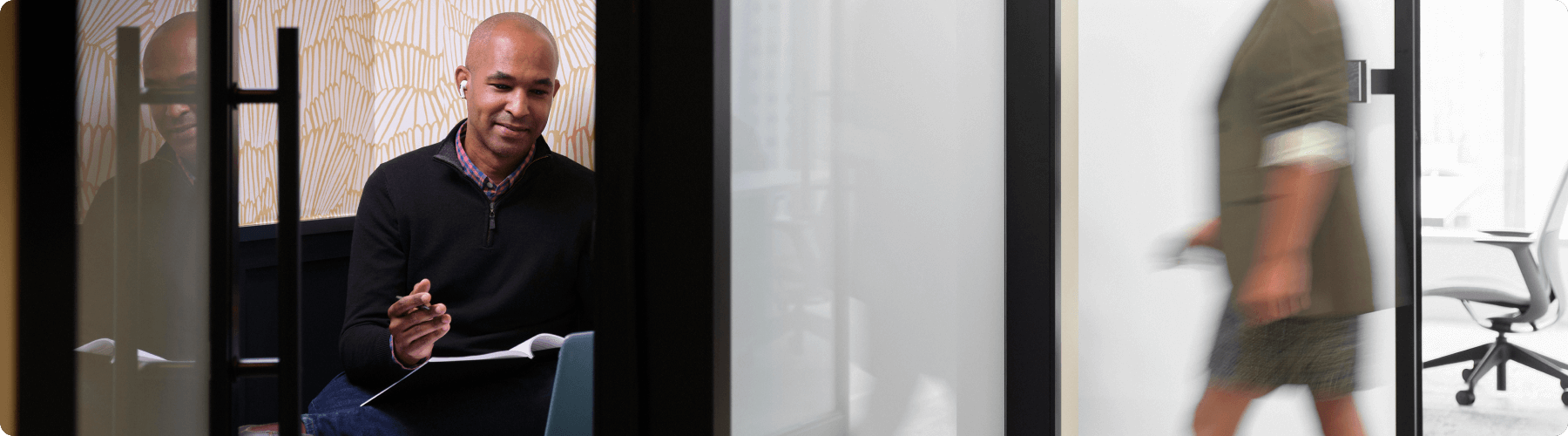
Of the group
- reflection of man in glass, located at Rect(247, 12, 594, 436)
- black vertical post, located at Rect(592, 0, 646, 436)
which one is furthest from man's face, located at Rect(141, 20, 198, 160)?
reflection of man in glass, located at Rect(247, 12, 594, 436)

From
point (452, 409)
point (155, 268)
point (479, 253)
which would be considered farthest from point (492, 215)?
point (155, 268)

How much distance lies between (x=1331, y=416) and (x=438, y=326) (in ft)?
6.96

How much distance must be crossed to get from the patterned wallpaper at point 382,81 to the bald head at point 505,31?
15 cm

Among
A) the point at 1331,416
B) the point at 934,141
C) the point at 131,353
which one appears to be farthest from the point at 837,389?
the point at 1331,416

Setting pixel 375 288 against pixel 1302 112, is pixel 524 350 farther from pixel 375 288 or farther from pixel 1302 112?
pixel 1302 112

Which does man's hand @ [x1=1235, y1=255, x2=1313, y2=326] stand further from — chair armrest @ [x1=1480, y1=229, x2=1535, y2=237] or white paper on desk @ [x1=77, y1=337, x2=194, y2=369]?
white paper on desk @ [x1=77, y1=337, x2=194, y2=369]

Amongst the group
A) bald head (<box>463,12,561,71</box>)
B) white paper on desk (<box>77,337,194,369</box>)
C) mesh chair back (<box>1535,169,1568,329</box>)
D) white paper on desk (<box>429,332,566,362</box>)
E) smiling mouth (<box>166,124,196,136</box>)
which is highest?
bald head (<box>463,12,561,71</box>)

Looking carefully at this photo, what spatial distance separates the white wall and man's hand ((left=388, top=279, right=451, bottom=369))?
5.45ft

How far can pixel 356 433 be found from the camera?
6.61 ft

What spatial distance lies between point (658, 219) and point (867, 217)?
470mm

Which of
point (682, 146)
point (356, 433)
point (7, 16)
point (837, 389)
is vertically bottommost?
point (356, 433)

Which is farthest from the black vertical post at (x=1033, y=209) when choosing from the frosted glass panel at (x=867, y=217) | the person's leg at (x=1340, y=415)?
the person's leg at (x=1340, y=415)

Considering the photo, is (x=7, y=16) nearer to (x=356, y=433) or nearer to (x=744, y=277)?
(x=744, y=277)

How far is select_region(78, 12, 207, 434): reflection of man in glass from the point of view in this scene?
77 cm
